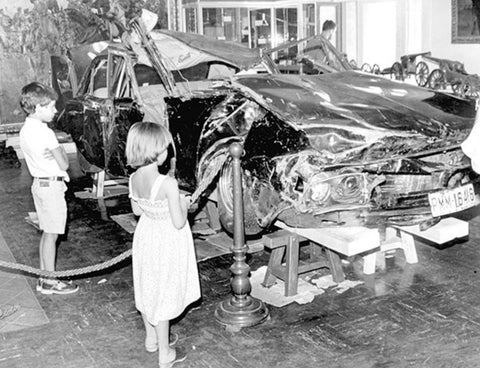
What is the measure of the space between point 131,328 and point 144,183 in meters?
1.25

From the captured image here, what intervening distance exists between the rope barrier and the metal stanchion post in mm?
351

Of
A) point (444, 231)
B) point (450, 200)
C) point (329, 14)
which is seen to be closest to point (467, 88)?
point (329, 14)

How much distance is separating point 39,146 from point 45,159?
11cm

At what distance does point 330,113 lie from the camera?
4.25 metres

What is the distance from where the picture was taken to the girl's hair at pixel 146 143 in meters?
3.53

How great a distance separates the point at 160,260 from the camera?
365cm

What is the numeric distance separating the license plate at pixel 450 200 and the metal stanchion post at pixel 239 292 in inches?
53.1

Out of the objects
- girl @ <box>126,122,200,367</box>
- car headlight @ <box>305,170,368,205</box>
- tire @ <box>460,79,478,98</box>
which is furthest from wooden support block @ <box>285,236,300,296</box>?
tire @ <box>460,79,478,98</box>

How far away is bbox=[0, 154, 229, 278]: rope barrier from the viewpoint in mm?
4355

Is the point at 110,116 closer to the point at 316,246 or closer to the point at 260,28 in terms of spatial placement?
the point at 316,246

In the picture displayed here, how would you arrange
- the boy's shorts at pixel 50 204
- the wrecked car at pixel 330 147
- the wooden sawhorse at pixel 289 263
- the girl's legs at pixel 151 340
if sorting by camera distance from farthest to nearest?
the wooden sawhorse at pixel 289 263
the boy's shorts at pixel 50 204
the wrecked car at pixel 330 147
the girl's legs at pixel 151 340

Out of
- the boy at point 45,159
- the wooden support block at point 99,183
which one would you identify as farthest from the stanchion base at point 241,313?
the wooden support block at point 99,183

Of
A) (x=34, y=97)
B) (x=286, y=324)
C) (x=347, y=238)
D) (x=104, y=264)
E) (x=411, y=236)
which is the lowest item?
(x=286, y=324)

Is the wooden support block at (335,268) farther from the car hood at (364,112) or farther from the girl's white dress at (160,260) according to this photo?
the girl's white dress at (160,260)
